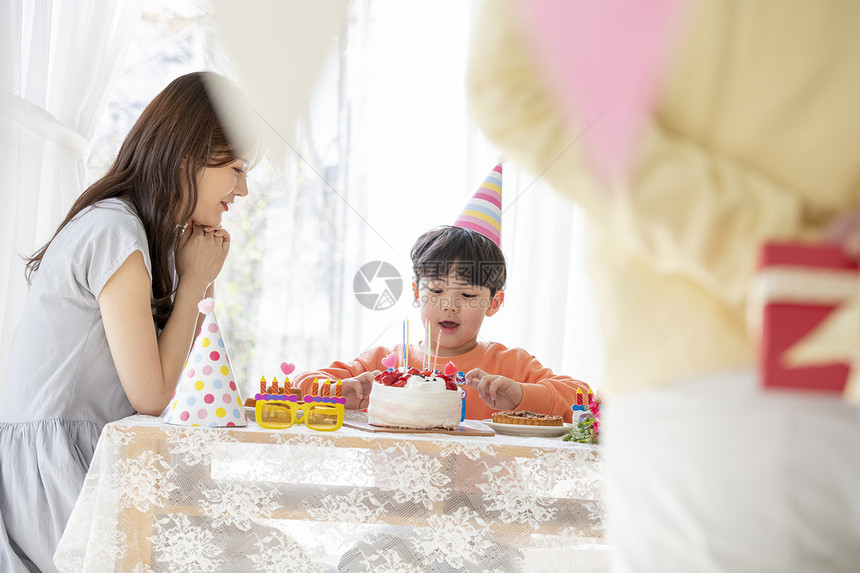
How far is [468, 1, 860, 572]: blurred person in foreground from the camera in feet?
1.14

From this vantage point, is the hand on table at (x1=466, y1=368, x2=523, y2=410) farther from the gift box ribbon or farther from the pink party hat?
the gift box ribbon

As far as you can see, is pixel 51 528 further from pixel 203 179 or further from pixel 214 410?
pixel 203 179

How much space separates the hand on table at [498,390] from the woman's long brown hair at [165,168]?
546 millimetres

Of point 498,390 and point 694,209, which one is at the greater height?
point 694,209

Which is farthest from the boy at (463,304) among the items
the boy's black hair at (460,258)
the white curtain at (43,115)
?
the white curtain at (43,115)

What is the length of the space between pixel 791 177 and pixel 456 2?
5.81ft

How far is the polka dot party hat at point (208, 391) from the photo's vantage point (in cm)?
97

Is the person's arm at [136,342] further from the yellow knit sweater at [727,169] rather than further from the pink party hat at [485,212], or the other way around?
the yellow knit sweater at [727,169]

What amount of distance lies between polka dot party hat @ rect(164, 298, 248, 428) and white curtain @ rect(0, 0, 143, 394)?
2.90 ft

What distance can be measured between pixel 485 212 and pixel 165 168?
1.97ft

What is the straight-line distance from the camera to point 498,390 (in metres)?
1.35

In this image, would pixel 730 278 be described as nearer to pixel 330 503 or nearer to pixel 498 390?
pixel 330 503

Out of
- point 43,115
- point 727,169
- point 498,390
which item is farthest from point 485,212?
point 727,169

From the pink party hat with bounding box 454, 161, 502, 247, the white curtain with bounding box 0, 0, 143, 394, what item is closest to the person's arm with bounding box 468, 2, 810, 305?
the pink party hat with bounding box 454, 161, 502, 247
